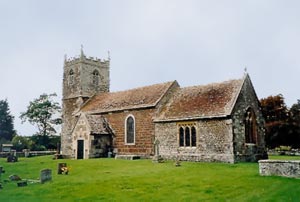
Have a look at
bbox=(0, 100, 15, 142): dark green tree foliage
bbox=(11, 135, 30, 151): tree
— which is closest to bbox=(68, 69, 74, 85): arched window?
bbox=(11, 135, 30, 151): tree

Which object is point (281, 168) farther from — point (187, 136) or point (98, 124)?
point (98, 124)

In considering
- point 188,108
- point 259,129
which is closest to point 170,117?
point 188,108

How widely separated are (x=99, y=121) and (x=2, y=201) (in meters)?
23.3

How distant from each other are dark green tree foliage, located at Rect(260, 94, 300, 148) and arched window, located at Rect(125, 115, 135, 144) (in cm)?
2403

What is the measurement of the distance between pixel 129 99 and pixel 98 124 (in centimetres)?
427

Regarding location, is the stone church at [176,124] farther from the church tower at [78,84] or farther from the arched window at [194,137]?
the church tower at [78,84]

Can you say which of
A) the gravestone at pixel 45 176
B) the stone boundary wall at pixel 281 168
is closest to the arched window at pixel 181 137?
the stone boundary wall at pixel 281 168

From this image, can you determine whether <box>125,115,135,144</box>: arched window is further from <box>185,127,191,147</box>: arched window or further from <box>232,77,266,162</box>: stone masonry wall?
<box>232,77,266,162</box>: stone masonry wall

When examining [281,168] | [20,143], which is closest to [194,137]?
[281,168]

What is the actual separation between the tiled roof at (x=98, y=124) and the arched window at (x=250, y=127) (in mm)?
14659

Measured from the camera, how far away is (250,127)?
27.9m

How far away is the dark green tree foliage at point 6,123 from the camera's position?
68.9 m

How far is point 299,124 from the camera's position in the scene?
1858 inches

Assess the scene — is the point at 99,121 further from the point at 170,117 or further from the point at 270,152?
the point at 270,152
